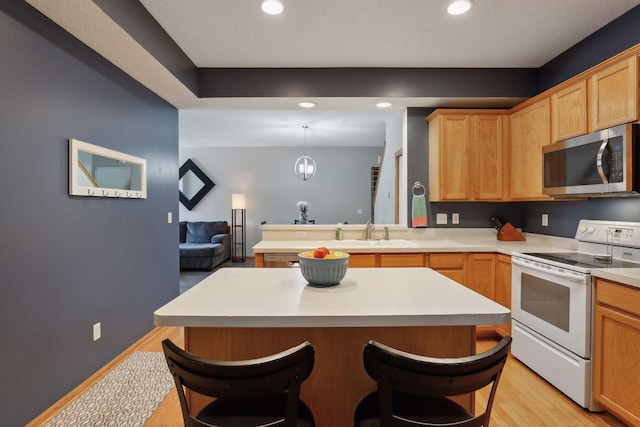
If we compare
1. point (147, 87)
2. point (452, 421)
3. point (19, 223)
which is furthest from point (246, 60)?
point (452, 421)

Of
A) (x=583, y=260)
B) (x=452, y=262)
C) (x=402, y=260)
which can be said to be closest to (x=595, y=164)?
(x=583, y=260)

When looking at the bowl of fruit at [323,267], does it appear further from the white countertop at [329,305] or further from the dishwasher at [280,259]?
the dishwasher at [280,259]

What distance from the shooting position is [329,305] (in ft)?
3.92

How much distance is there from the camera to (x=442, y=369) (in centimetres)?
83

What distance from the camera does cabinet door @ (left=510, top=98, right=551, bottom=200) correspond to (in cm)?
286

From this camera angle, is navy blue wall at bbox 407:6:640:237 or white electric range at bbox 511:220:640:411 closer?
white electric range at bbox 511:220:640:411

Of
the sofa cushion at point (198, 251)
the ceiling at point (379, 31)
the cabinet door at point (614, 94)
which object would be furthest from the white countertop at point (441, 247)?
the sofa cushion at point (198, 251)

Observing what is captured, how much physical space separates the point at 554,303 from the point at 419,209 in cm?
156

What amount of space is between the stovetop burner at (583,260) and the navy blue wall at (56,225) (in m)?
3.18

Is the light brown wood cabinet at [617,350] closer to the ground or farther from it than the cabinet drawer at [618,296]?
closer to the ground

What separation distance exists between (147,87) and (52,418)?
8.38 feet

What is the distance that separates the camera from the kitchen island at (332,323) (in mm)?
1096

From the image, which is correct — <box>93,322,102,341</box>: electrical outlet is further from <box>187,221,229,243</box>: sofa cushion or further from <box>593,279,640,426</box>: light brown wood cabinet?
<box>187,221,229,243</box>: sofa cushion

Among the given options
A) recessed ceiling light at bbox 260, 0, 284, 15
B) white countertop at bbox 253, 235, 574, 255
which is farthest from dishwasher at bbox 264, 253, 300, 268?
recessed ceiling light at bbox 260, 0, 284, 15
